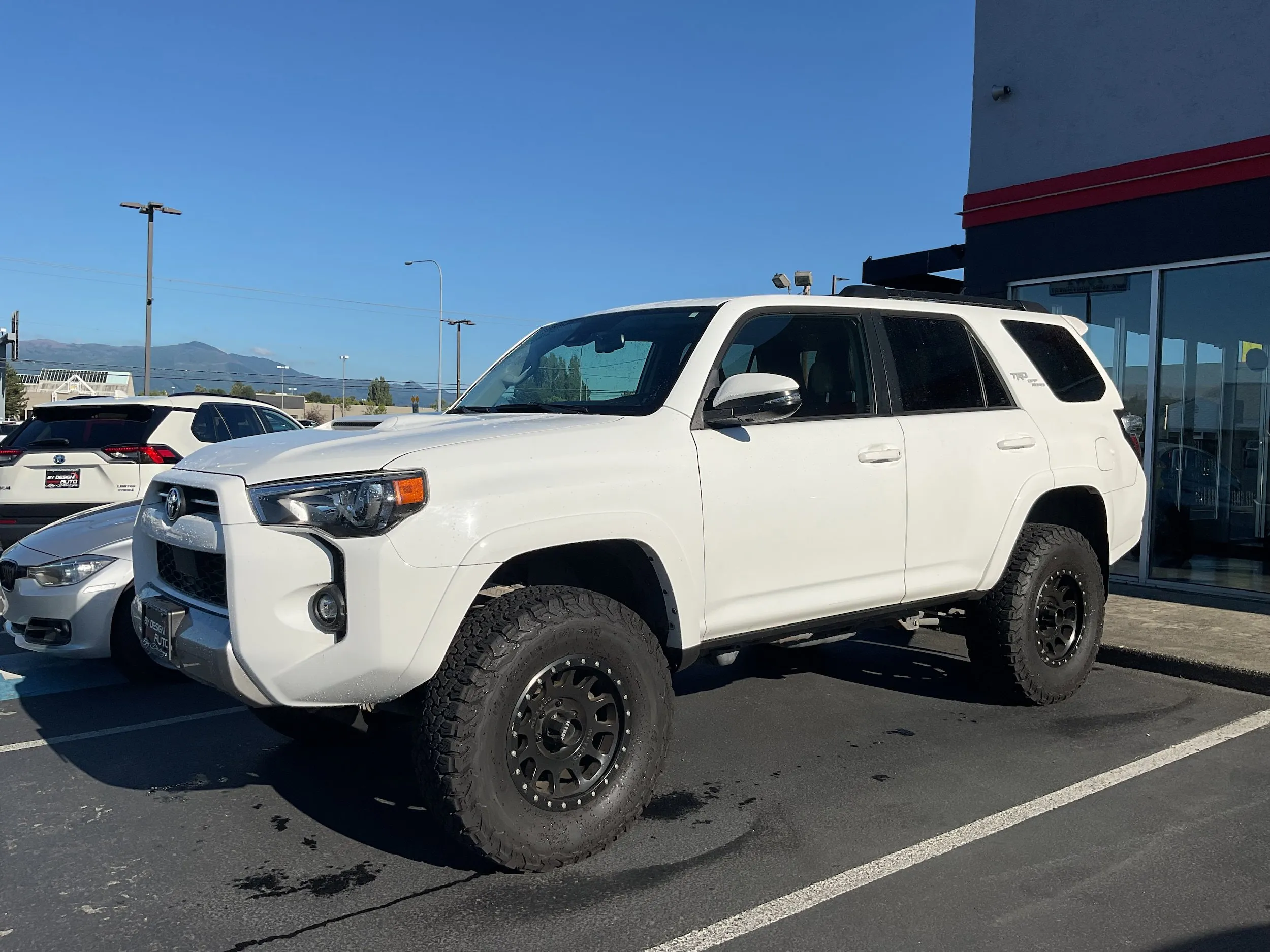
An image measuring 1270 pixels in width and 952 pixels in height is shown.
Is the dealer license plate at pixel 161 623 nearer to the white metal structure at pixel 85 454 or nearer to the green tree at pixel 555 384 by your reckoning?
the green tree at pixel 555 384

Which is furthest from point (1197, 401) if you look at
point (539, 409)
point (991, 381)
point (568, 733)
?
point (568, 733)

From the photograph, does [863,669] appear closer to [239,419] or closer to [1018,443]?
[1018,443]

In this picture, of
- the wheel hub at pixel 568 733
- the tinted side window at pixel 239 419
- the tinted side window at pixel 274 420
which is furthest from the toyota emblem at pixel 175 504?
the tinted side window at pixel 274 420

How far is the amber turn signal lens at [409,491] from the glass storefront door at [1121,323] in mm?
7153

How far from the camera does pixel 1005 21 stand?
9.48 metres

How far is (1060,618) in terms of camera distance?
5410mm

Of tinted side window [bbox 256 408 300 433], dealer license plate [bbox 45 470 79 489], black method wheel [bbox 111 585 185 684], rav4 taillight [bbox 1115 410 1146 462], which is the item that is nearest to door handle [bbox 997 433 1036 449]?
rav4 taillight [bbox 1115 410 1146 462]

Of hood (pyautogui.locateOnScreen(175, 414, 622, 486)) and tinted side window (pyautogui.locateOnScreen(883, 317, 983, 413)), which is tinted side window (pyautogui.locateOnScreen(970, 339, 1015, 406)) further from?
hood (pyautogui.locateOnScreen(175, 414, 622, 486))

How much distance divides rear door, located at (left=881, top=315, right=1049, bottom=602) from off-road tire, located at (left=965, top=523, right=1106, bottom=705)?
0.27 metres

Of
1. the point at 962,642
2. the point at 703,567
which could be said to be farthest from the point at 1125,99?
the point at 703,567

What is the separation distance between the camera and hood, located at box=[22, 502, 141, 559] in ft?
19.4

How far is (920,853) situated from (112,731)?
3893 mm

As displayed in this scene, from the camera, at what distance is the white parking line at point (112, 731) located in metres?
4.87

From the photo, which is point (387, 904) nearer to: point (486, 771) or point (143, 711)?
point (486, 771)
